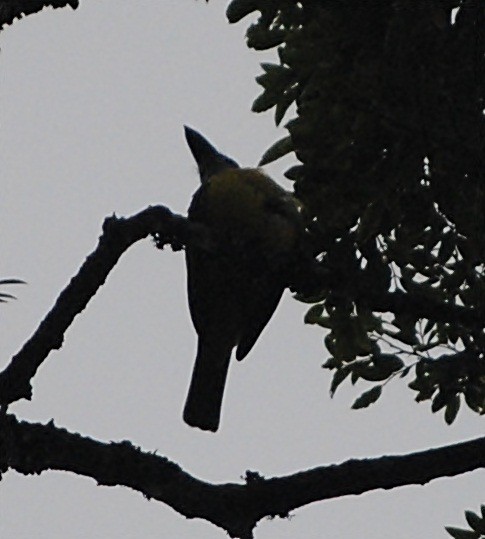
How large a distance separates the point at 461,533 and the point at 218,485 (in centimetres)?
99

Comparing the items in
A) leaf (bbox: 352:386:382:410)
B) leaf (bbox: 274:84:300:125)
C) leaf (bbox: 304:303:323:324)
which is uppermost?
leaf (bbox: 274:84:300:125)

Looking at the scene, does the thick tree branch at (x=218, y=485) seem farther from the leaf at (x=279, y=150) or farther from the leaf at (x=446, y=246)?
the leaf at (x=279, y=150)

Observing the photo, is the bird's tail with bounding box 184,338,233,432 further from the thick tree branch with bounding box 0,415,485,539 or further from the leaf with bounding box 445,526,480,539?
the thick tree branch with bounding box 0,415,485,539

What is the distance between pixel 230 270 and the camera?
5422mm

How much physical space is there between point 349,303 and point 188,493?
101 centimetres

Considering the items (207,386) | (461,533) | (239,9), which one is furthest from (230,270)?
(239,9)

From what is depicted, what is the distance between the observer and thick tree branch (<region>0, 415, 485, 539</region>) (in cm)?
332

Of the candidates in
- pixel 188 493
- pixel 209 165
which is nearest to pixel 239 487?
pixel 188 493

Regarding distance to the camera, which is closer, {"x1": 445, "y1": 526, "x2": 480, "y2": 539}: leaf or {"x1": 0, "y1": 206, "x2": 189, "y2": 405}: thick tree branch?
{"x1": 0, "y1": 206, "x2": 189, "y2": 405}: thick tree branch

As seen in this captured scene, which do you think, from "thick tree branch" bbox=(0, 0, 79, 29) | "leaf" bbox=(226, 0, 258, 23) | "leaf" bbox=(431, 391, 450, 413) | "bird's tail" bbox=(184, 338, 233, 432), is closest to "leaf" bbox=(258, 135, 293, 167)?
"leaf" bbox=(226, 0, 258, 23)

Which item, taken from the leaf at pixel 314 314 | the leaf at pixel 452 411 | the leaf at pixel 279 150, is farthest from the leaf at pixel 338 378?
the leaf at pixel 279 150

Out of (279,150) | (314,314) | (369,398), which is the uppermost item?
(279,150)

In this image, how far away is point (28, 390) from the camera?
3418 millimetres

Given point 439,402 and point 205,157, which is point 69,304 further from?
point 205,157
